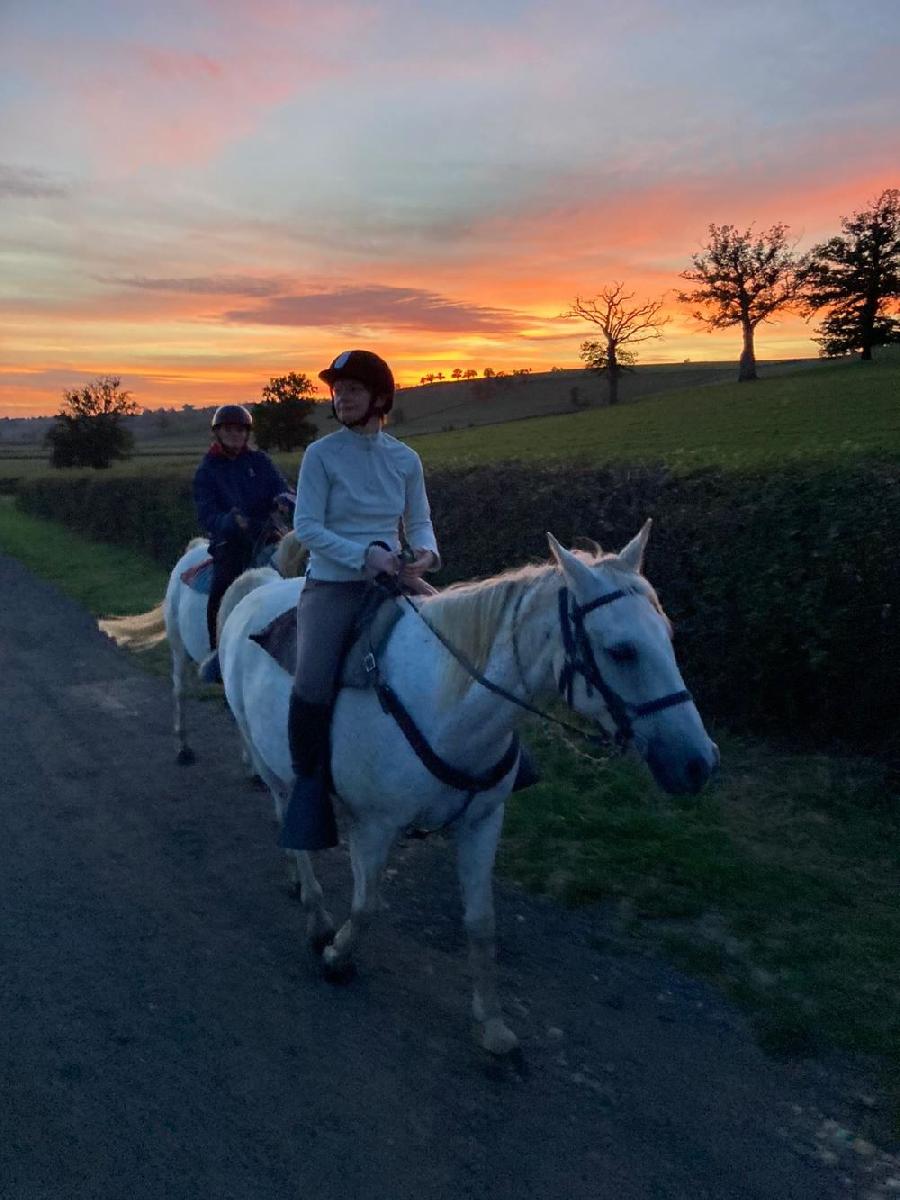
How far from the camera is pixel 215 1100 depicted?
3428 mm

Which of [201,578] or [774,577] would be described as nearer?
[774,577]

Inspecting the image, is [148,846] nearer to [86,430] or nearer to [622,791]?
[622,791]

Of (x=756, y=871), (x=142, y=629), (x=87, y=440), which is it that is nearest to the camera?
(x=756, y=871)

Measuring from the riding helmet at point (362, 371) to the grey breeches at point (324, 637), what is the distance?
933 mm

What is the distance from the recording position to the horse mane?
3166 mm

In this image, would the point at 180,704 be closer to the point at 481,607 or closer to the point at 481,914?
the point at 481,914

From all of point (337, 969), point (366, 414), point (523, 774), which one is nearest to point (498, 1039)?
point (337, 969)

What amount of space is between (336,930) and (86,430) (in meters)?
58.5

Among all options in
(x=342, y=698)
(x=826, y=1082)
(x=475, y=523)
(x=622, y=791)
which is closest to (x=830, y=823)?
(x=622, y=791)

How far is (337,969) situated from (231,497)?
4.12m

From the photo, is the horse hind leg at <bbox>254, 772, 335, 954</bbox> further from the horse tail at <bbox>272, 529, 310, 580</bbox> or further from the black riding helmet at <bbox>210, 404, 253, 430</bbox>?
the black riding helmet at <bbox>210, 404, 253, 430</bbox>

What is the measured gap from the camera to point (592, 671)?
2.97m

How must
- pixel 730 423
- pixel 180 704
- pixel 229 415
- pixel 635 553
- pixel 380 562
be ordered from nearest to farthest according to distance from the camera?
pixel 635 553, pixel 380 562, pixel 229 415, pixel 180 704, pixel 730 423

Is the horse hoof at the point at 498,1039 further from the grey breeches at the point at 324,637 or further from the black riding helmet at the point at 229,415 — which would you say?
the black riding helmet at the point at 229,415
